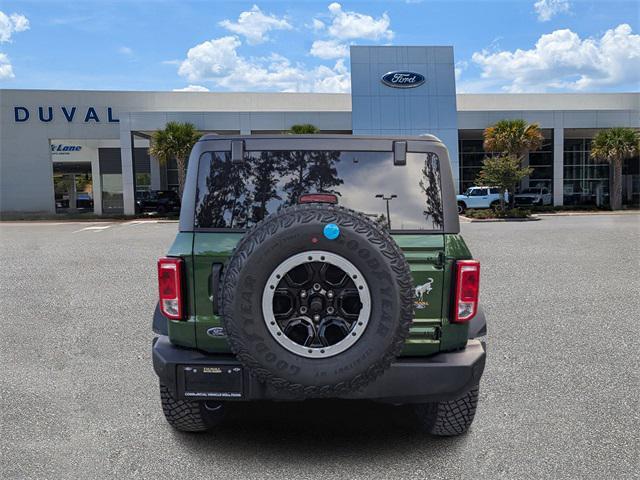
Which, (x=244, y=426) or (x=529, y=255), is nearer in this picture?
(x=244, y=426)

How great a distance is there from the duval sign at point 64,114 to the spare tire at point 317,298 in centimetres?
3745

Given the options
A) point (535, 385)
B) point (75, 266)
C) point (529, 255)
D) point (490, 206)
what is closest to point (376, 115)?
point (490, 206)

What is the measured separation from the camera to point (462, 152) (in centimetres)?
4216

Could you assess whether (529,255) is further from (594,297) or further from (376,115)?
(376,115)

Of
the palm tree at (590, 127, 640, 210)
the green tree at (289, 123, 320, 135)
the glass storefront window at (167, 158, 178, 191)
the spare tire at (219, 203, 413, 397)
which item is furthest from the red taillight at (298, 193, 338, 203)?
the glass storefront window at (167, 158, 178, 191)

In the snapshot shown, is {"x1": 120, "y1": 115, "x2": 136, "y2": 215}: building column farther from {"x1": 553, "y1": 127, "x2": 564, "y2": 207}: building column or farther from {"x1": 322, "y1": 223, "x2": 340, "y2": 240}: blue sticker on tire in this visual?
{"x1": 322, "y1": 223, "x2": 340, "y2": 240}: blue sticker on tire

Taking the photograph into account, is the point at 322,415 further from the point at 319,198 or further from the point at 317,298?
the point at 319,198

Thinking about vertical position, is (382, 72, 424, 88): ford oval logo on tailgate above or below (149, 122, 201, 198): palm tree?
above

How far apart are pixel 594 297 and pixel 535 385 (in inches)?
172

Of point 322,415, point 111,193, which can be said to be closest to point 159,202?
point 111,193

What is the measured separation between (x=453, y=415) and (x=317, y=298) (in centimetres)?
145

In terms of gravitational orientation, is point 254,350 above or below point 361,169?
below

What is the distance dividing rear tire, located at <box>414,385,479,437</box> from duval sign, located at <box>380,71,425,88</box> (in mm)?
33525

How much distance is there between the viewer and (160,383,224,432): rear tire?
3561mm
